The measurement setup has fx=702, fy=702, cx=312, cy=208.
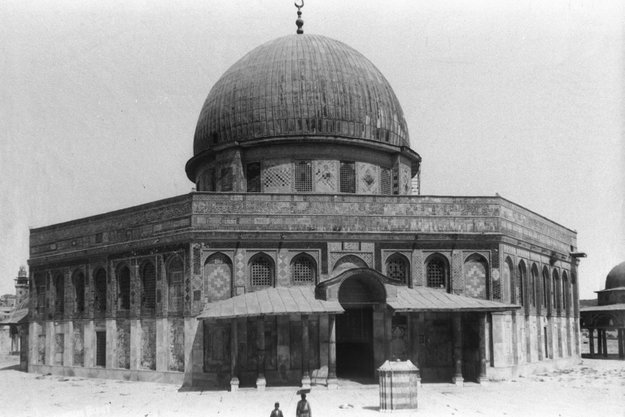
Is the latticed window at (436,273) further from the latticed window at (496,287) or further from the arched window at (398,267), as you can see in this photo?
the latticed window at (496,287)

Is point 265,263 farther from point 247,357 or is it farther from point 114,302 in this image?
point 114,302

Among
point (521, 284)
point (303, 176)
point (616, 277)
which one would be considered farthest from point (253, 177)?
point (616, 277)

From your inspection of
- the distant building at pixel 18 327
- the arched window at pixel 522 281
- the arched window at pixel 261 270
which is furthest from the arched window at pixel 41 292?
the arched window at pixel 522 281

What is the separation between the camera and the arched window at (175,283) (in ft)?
95.0

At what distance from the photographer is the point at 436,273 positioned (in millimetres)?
29641

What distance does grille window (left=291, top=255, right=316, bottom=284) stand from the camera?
2866cm

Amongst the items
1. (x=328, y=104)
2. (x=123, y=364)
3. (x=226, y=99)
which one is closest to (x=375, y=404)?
(x=123, y=364)

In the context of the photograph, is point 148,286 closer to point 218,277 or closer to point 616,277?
point 218,277

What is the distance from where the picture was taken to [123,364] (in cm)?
3103

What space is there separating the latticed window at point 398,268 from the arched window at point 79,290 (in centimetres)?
1516

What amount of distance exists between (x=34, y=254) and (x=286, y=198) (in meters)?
16.2

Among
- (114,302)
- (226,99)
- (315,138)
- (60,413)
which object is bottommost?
(60,413)

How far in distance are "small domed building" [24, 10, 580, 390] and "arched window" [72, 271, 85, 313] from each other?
129 millimetres

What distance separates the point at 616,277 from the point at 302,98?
31396 mm
